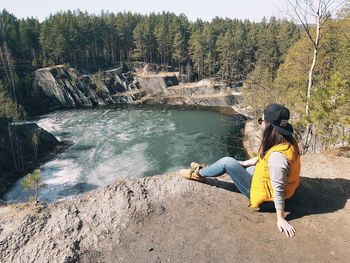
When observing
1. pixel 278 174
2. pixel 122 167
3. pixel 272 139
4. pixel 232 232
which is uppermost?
pixel 272 139

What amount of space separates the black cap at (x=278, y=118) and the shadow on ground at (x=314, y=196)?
163cm

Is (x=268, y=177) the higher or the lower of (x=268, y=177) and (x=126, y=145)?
the higher

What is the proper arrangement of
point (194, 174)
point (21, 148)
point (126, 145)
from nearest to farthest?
point (194, 174) → point (21, 148) → point (126, 145)

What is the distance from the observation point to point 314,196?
7.96 m

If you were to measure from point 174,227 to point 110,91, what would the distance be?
79.5 m

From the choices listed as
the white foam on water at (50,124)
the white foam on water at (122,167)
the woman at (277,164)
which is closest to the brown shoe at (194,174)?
the woman at (277,164)

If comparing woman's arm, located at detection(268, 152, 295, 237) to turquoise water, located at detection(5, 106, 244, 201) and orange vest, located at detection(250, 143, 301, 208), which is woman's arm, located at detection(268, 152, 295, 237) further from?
turquoise water, located at detection(5, 106, 244, 201)

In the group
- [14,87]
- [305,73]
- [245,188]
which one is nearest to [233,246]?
[245,188]

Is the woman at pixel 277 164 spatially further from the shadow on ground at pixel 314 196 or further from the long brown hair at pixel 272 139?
the shadow on ground at pixel 314 196

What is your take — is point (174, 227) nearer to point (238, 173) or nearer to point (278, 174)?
point (238, 173)

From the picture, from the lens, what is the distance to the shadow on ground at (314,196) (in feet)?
23.7

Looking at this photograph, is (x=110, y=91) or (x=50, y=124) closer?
(x=50, y=124)

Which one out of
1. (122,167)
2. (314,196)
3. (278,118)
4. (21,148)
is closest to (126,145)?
(122,167)

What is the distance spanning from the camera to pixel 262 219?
6895 mm
